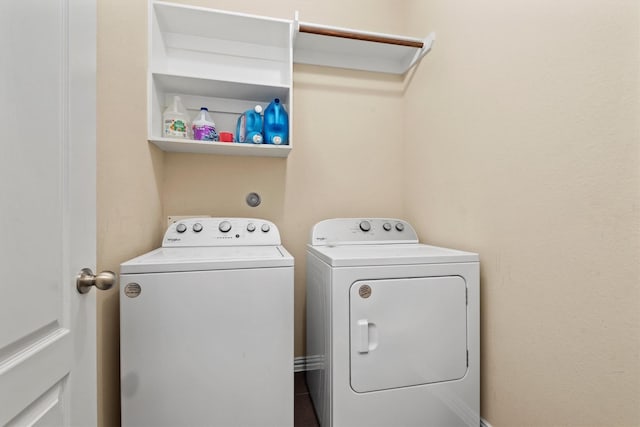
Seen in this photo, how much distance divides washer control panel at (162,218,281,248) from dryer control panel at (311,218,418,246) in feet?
0.89

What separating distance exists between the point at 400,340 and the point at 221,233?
3.53ft

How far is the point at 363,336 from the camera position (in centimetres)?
112

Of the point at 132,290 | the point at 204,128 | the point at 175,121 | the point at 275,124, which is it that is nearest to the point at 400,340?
the point at 132,290

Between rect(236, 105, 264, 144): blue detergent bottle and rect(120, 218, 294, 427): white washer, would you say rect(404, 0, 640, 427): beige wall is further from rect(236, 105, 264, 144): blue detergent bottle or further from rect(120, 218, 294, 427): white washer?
rect(236, 105, 264, 144): blue detergent bottle

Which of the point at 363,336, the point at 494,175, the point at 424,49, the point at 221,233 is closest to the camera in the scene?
the point at 363,336

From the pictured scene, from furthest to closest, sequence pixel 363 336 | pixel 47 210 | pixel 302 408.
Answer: pixel 302 408 → pixel 363 336 → pixel 47 210

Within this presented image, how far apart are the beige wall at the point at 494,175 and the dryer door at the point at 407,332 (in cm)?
17

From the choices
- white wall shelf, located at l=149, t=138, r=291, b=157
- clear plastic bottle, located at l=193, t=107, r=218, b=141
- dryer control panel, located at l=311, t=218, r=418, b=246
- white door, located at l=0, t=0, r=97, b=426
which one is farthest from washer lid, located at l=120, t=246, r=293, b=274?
clear plastic bottle, located at l=193, t=107, r=218, b=141

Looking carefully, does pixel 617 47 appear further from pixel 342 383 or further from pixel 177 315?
pixel 177 315

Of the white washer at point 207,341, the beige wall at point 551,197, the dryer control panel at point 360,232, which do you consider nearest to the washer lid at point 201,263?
the white washer at point 207,341

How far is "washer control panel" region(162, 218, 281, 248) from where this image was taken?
1546mm

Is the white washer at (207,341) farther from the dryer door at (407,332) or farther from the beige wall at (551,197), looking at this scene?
the beige wall at (551,197)

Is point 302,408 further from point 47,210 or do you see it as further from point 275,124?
point 275,124

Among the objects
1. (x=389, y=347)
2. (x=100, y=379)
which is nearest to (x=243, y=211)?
(x=100, y=379)
